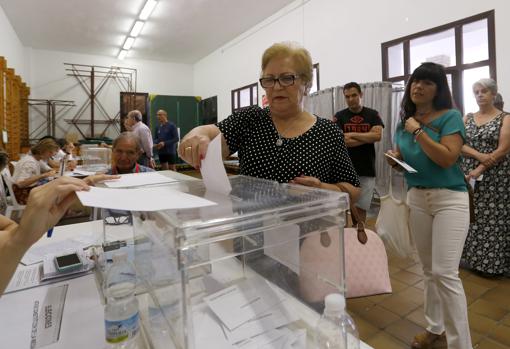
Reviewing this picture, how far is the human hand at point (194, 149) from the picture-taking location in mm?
815

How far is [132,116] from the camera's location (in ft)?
18.1

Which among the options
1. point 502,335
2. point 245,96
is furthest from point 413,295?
point 245,96

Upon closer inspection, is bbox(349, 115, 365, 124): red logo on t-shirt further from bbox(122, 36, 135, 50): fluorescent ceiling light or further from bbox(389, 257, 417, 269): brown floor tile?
bbox(122, 36, 135, 50): fluorescent ceiling light

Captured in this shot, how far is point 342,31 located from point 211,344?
18.2ft

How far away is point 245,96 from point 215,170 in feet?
25.7

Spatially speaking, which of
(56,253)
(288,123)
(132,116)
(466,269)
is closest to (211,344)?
(288,123)

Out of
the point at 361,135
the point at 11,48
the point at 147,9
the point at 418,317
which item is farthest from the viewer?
the point at 11,48

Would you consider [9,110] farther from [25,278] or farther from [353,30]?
[25,278]

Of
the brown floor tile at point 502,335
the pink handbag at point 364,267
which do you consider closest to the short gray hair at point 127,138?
the pink handbag at point 364,267

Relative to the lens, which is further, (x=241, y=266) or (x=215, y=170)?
(x=241, y=266)

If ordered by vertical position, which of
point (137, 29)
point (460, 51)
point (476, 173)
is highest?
point (137, 29)

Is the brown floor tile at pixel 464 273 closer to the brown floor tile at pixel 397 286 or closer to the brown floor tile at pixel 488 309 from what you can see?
the brown floor tile at pixel 488 309

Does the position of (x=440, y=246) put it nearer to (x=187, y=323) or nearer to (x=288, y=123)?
(x=288, y=123)

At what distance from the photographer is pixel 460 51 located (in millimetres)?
3740
